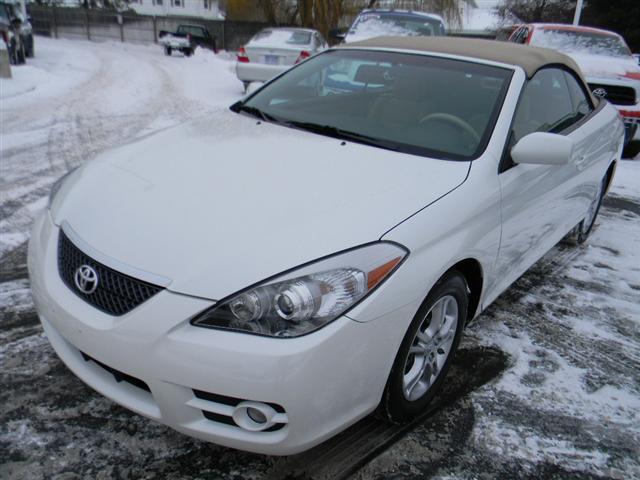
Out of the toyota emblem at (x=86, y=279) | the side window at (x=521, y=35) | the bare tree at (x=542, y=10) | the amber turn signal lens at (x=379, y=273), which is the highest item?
the bare tree at (x=542, y=10)

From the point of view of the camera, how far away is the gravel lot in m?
2.26

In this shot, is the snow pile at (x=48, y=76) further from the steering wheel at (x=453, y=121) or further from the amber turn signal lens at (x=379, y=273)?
the amber turn signal lens at (x=379, y=273)

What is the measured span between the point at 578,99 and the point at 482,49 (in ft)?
3.54

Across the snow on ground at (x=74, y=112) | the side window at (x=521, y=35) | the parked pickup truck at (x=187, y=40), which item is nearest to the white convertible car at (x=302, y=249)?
the snow on ground at (x=74, y=112)

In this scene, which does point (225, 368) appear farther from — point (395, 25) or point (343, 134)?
point (395, 25)

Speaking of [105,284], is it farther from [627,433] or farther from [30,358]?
[627,433]

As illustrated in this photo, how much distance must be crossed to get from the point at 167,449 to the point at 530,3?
31.7 meters

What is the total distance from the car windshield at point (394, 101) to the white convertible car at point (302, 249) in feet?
0.05

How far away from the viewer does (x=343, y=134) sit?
9.92 feet

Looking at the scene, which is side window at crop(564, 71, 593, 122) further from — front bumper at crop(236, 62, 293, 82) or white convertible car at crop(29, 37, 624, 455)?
front bumper at crop(236, 62, 293, 82)

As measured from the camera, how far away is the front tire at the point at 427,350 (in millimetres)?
2242

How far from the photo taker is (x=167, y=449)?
2299mm

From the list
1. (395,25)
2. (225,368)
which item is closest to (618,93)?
(395,25)

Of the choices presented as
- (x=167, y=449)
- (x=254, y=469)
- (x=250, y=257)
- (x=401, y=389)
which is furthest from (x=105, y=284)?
(x=401, y=389)
